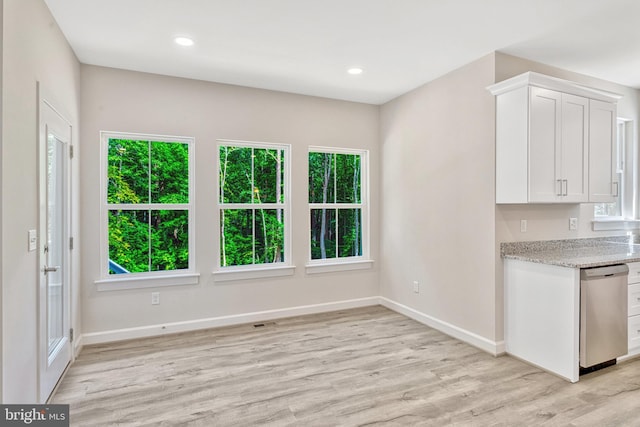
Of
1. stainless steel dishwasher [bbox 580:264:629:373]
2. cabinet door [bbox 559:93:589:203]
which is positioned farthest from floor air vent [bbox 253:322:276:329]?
cabinet door [bbox 559:93:589:203]

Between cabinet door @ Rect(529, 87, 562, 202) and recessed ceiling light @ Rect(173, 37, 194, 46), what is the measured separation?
2.90 m

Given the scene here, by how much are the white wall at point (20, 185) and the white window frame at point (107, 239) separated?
1164 mm

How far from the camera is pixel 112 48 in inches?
121

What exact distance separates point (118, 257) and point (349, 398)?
273cm

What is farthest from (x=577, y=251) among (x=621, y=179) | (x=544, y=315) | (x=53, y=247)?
(x=53, y=247)

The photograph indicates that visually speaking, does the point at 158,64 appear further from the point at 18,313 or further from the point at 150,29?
the point at 18,313

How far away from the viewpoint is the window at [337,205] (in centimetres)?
456

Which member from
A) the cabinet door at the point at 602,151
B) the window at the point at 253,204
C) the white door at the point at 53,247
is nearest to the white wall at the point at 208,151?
the window at the point at 253,204

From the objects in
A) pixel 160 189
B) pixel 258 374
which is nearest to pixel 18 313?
pixel 258 374

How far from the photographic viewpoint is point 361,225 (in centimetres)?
486

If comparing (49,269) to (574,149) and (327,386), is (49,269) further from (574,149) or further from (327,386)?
(574,149)

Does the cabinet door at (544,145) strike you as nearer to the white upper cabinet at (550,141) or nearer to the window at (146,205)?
the white upper cabinet at (550,141)

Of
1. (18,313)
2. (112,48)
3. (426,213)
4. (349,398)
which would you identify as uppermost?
(112,48)

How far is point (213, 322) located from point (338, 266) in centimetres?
167
